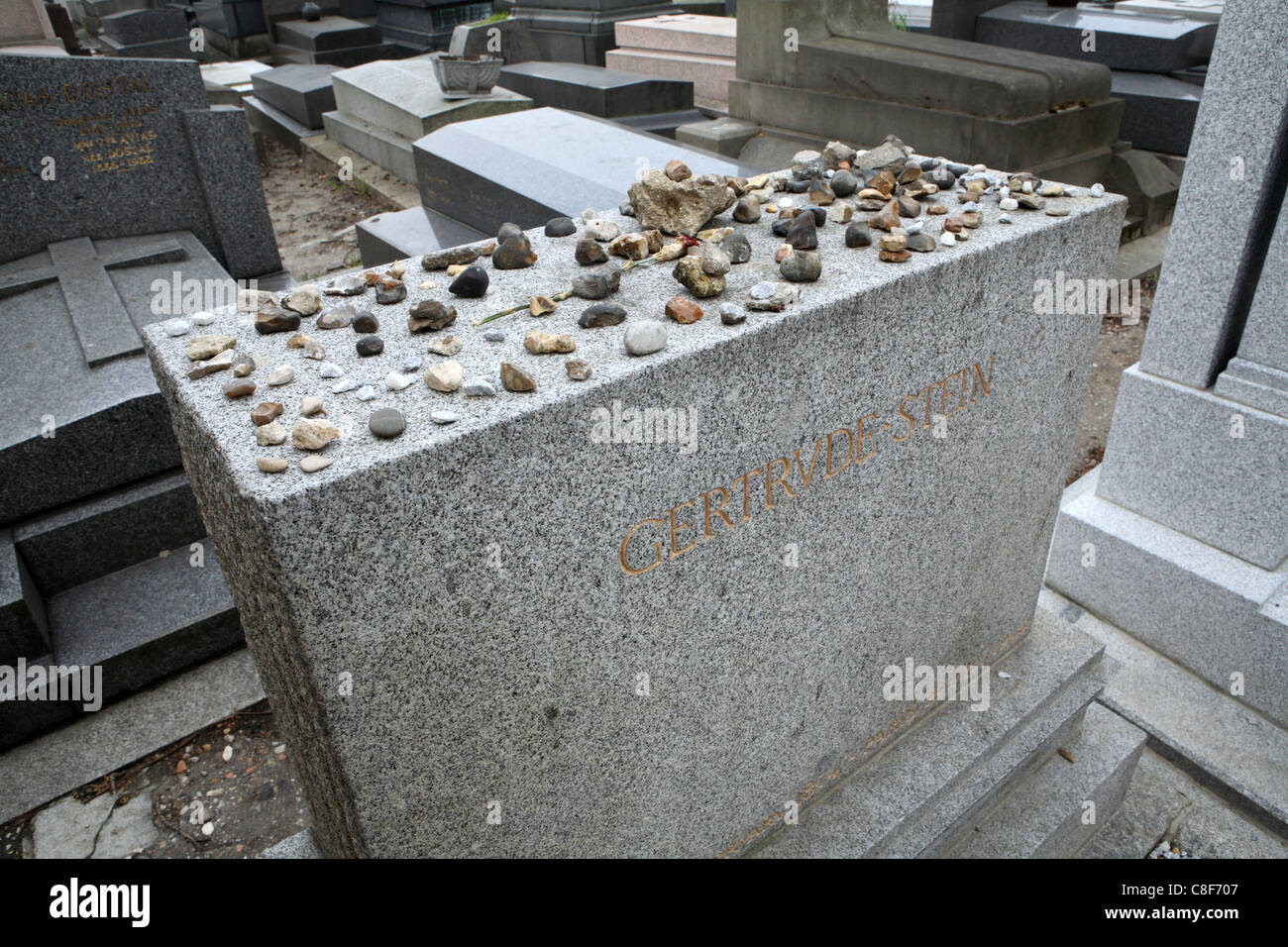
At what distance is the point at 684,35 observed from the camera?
36.3ft

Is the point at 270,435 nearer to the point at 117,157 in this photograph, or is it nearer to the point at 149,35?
the point at 117,157

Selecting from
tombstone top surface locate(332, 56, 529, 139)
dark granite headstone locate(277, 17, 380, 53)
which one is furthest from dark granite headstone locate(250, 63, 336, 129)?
dark granite headstone locate(277, 17, 380, 53)

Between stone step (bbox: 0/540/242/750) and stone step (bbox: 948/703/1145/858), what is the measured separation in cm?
308

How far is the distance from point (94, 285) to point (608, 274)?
420 cm

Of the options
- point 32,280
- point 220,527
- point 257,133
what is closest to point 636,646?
point 220,527

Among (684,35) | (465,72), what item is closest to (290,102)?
(465,72)

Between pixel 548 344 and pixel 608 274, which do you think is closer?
pixel 548 344

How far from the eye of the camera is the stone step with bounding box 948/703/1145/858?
267cm

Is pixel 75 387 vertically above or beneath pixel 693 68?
beneath

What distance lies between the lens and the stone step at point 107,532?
3615 mm

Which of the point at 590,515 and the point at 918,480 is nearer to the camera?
the point at 590,515

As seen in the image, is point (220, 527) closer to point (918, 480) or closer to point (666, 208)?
point (666, 208)

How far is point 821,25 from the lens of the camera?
26.2 ft
